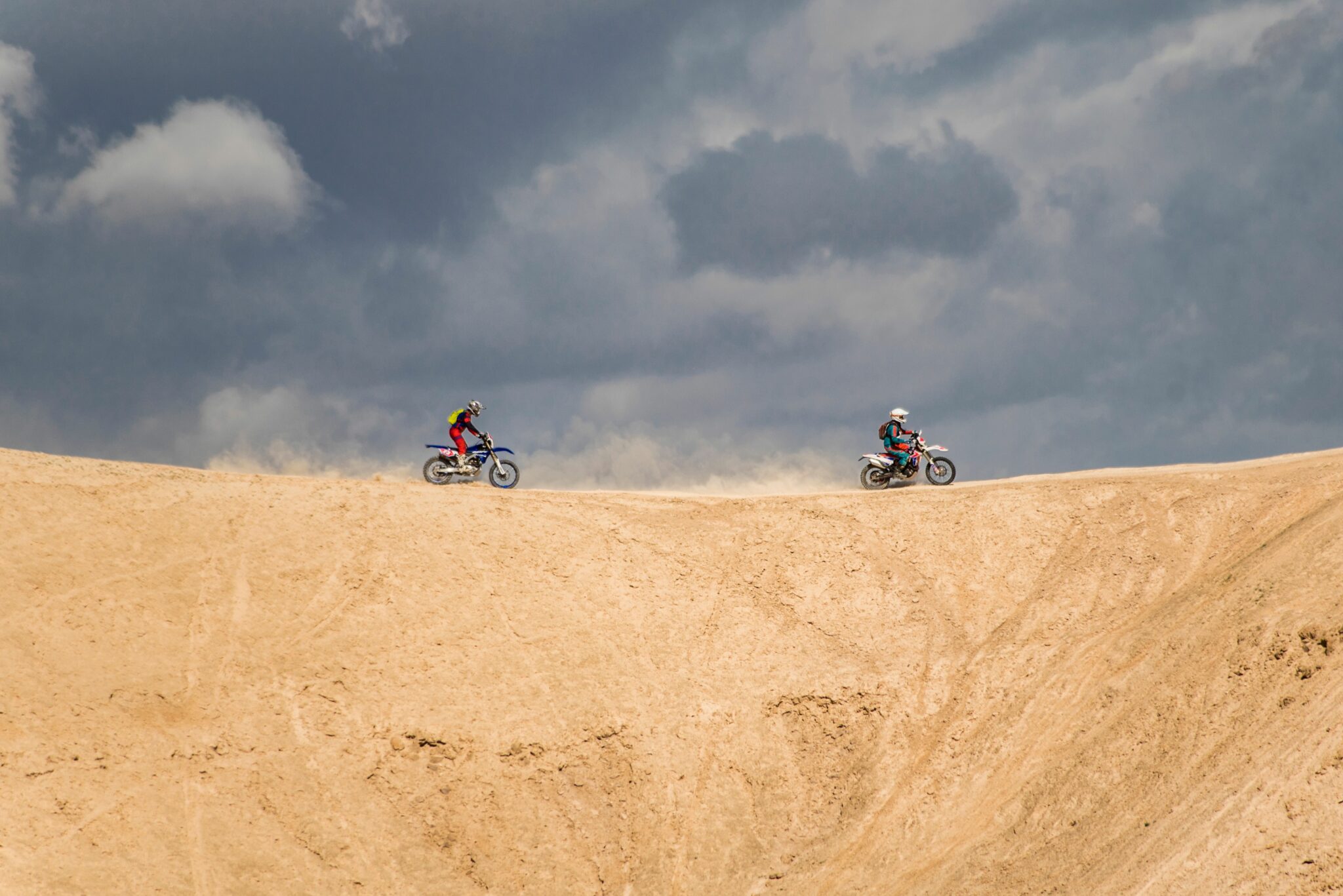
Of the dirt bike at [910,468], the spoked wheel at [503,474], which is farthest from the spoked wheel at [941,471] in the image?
the spoked wheel at [503,474]

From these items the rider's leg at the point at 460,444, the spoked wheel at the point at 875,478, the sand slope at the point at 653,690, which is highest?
the rider's leg at the point at 460,444

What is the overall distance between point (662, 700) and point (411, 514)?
7911 millimetres

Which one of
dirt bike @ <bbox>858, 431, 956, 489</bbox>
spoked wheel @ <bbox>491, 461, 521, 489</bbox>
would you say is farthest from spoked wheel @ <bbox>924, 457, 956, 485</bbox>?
spoked wheel @ <bbox>491, 461, 521, 489</bbox>

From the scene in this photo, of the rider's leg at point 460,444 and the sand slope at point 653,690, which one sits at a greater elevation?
the rider's leg at point 460,444

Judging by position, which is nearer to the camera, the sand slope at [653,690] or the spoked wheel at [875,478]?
the sand slope at [653,690]

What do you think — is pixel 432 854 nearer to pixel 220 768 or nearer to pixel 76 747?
pixel 220 768

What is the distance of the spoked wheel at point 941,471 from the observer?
2928 cm

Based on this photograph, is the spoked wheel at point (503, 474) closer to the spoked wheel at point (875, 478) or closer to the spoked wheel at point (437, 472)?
the spoked wheel at point (437, 472)

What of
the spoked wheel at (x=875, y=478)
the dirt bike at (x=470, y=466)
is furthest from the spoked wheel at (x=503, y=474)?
the spoked wheel at (x=875, y=478)

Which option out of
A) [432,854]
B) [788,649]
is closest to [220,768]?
[432,854]

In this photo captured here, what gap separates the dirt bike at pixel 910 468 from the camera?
95.3 feet

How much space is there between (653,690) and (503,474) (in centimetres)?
943

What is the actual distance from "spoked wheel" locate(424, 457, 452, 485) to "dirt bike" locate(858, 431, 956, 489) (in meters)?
12.3

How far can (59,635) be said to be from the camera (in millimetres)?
19531
